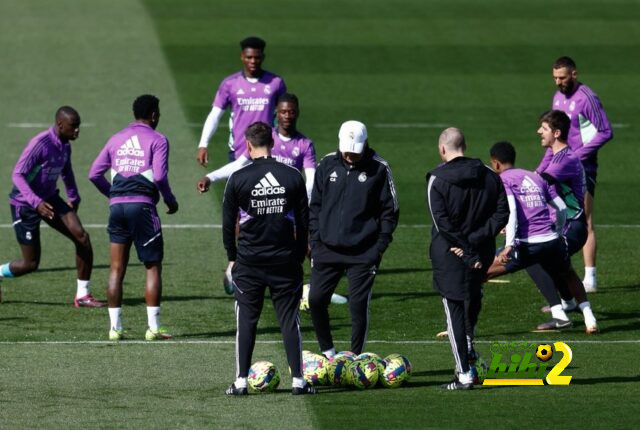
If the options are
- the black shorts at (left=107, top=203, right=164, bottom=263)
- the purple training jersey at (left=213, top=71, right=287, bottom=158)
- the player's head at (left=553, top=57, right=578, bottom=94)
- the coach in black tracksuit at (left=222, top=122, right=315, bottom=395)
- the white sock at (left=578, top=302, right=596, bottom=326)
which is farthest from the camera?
the purple training jersey at (left=213, top=71, right=287, bottom=158)

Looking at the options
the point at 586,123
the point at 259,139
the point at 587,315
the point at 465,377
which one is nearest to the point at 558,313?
the point at 587,315

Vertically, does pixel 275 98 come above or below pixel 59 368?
above

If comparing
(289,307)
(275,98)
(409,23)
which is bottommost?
(289,307)

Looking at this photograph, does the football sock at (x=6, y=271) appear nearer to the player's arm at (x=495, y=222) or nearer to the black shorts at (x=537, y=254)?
the black shorts at (x=537, y=254)

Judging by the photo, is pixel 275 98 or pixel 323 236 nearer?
pixel 323 236

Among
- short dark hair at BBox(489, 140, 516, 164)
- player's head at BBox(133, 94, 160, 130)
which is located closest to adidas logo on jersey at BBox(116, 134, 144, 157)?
player's head at BBox(133, 94, 160, 130)

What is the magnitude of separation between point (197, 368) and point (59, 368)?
4.01ft

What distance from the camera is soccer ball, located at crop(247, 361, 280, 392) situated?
11.8 metres

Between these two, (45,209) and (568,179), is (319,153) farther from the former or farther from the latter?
(568,179)

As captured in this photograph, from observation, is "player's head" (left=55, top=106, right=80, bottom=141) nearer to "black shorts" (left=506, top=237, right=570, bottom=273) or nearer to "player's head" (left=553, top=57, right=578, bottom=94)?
"black shorts" (left=506, top=237, right=570, bottom=273)

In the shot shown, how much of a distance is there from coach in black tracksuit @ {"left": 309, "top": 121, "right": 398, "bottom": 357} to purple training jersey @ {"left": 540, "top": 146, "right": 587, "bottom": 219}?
9.49 feet

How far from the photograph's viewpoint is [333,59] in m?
32.3

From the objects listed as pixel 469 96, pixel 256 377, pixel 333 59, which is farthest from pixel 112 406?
pixel 333 59

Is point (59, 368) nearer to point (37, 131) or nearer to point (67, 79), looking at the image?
point (37, 131)
